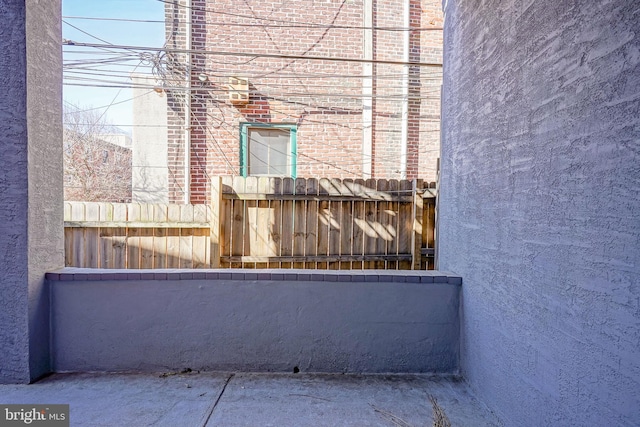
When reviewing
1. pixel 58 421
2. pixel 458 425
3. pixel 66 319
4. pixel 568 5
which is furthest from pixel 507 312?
pixel 66 319

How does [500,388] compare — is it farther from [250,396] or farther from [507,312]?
[250,396]

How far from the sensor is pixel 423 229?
4.59 metres

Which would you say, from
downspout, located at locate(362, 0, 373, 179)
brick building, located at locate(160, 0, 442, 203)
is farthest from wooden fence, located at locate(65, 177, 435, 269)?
downspout, located at locate(362, 0, 373, 179)

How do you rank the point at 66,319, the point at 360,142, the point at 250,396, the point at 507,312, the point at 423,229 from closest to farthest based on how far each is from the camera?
the point at 507,312 < the point at 250,396 < the point at 66,319 < the point at 423,229 < the point at 360,142

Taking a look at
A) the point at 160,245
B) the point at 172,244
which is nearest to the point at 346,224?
the point at 172,244

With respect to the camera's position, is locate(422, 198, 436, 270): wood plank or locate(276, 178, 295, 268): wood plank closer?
locate(276, 178, 295, 268): wood plank

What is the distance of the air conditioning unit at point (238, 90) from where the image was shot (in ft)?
20.3

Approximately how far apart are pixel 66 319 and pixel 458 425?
2.61 metres

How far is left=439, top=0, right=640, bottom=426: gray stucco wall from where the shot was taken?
132 centimetres

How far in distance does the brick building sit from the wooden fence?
1782 mm

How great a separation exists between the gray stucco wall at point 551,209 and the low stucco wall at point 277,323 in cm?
32

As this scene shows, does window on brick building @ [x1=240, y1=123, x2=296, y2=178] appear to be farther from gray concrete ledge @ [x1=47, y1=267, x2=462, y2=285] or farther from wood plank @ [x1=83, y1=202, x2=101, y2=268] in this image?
gray concrete ledge @ [x1=47, y1=267, x2=462, y2=285]

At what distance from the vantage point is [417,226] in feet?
14.8

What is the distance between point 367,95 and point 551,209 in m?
5.15
